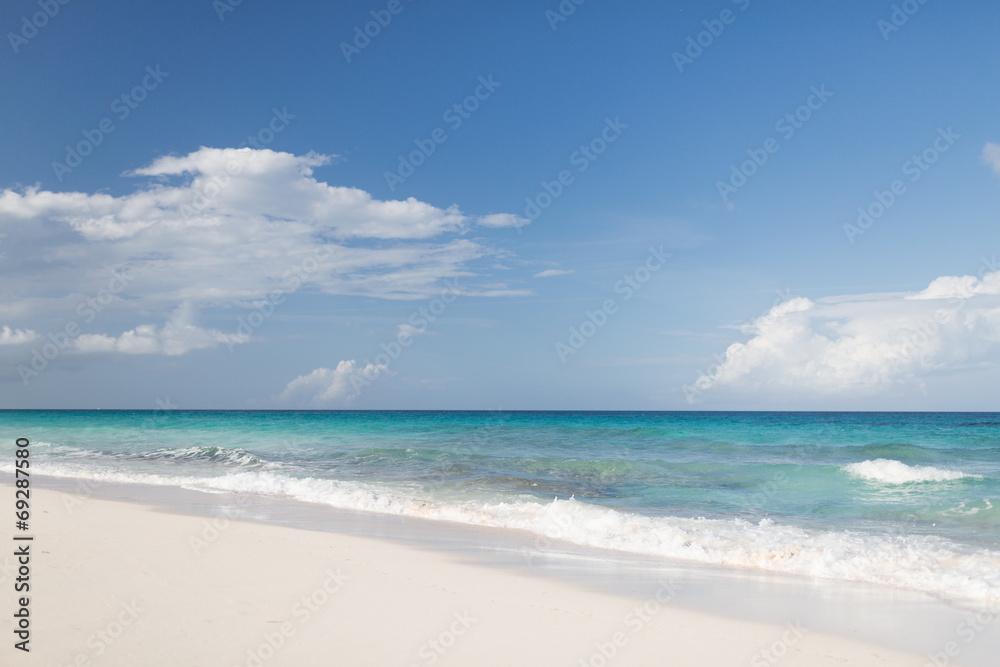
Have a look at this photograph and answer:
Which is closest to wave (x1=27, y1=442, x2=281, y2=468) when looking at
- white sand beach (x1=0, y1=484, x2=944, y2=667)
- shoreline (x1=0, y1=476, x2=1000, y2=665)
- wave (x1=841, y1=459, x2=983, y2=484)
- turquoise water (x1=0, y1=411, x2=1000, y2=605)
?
turquoise water (x1=0, y1=411, x2=1000, y2=605)

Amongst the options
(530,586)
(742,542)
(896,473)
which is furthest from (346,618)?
A: (896,473)

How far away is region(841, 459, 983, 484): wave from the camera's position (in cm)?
1630

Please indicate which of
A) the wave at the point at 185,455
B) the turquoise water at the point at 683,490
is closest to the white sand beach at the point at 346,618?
the turquoise water at the point at 683,490

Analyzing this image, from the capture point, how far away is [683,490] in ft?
46.7

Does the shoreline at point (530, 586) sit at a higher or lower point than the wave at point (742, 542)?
higher

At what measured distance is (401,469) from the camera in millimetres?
18375

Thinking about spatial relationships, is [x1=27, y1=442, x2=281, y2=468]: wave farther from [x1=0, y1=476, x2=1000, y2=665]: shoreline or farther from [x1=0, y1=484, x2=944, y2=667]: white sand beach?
[x1=0, y1=484, x2=944, y2=667]: white sand beach

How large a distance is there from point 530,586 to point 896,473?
589 inches

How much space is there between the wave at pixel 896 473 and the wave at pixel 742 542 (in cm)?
824

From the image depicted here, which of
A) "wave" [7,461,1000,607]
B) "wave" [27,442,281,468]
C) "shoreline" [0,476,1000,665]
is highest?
"shoreline" [0,476,1000,665]

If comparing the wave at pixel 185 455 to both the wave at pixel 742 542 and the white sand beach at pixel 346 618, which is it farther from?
the white sand beach at pixel 346 618

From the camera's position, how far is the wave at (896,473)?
53.5ft

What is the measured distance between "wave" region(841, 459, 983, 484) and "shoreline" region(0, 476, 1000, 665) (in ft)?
38.0

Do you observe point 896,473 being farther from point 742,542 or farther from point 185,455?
point 185,455
